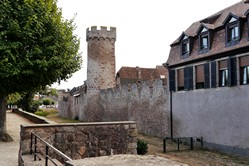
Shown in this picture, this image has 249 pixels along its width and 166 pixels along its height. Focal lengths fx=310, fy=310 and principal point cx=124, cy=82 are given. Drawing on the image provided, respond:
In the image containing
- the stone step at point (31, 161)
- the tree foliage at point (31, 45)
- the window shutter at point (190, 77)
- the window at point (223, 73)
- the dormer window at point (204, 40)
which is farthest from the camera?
the window shutter at point (190, 77)

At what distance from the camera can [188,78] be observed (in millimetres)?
20609

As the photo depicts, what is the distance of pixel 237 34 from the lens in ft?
54.7

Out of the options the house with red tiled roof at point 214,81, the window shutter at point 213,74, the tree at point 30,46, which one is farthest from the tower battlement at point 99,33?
the tree at point 30,46

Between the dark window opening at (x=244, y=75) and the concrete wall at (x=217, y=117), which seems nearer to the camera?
the dark window opening at (x=244, y=75)

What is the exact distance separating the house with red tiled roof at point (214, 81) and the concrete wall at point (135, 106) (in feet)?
5.89

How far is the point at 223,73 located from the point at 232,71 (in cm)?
99

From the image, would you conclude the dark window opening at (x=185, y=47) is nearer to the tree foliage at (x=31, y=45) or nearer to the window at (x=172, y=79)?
the window at (x=172, y=79)

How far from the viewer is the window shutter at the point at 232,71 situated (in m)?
16.6

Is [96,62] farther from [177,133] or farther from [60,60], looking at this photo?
[60,60]

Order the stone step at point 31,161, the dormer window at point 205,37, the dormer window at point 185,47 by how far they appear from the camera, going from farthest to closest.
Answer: the dormer window at point 185,47
the dormer window at point 205,37
the stone step at point 31,161

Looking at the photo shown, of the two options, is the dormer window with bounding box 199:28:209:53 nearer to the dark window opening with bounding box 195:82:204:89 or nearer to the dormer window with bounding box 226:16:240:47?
the dormer window with bounding box 226:16:240:47

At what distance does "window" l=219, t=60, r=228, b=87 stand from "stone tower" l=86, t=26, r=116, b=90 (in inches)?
870

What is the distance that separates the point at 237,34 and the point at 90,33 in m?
25.0

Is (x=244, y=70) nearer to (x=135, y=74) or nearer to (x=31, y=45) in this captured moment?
(x=31, y=45)
